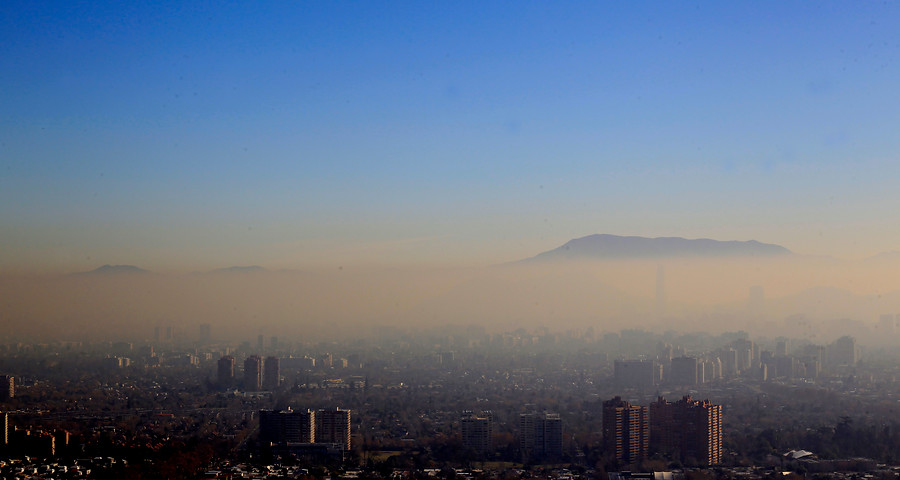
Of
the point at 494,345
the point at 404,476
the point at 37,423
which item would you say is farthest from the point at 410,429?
the point at 494,345

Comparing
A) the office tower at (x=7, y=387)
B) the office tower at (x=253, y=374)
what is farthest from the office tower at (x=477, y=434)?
the office tower at (x=253, y=374)

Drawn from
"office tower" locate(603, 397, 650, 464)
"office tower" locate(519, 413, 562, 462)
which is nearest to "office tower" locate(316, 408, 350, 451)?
"office tower" locate(519, 413, 562, 462)

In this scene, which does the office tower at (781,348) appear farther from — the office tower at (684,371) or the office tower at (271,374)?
the office tower at (271,374)

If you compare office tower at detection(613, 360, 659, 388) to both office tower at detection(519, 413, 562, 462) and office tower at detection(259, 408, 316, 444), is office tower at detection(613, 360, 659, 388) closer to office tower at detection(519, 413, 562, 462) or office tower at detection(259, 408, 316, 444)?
office tower at detection(519, 413, 562, 462)

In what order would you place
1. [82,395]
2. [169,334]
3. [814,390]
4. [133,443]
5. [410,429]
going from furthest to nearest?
[169,334]
[814,390]
[82,395]
[410,429]
[133,443]

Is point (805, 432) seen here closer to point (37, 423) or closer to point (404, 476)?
point (404, 476)
